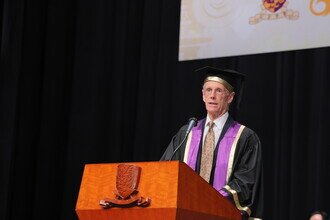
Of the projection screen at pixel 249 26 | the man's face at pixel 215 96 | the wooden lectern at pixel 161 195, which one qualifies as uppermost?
the projection screen at pixel 249 26

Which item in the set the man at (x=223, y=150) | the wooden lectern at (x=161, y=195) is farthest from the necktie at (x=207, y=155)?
the wooden lectern at (x=161, y=195)

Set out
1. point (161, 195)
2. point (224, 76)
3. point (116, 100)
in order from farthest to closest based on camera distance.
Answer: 1. point (116, 100)
2. point (224, 76)
3. point (161, 195)

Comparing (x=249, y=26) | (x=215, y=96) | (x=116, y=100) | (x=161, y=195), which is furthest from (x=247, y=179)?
(x=116, y=100)

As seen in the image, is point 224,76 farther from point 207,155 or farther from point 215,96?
point 207,155

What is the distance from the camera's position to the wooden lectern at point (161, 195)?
Result: 3.08 metres

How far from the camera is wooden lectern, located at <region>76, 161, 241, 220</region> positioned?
3.08 metres

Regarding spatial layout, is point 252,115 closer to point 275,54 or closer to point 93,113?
point 275,54

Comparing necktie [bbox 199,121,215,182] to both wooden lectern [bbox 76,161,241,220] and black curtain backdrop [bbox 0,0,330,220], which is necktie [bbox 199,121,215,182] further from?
black curtain backdrop [bbox 0,0,330,220]

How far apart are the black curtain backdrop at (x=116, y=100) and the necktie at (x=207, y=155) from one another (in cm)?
123

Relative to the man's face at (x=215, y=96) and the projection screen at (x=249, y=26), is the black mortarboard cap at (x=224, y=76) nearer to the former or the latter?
the man's face at (x=215, y=96)

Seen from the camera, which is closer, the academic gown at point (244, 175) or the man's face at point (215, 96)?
the academic gown at point (244, 175)

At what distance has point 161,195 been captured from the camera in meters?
3.11

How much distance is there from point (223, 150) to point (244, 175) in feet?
0.90

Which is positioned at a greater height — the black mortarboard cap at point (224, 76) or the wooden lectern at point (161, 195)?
the black mortarboard cap at point (224, 76)
